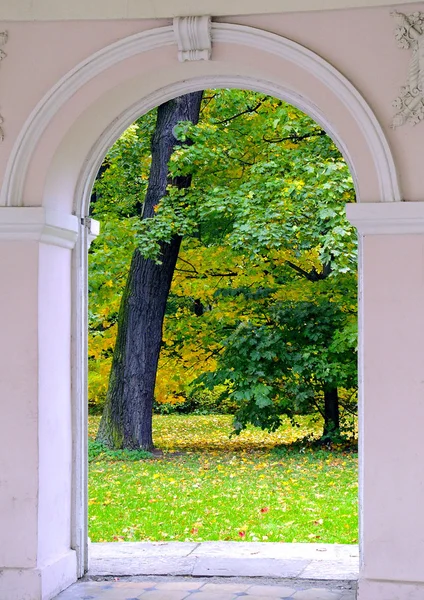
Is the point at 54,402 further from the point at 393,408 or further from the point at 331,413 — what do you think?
the point at 331,413

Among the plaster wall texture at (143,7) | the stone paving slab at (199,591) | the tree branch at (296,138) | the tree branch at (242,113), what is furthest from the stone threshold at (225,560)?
the tree branch at (242,113)

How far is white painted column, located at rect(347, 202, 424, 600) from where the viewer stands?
15.9 ft

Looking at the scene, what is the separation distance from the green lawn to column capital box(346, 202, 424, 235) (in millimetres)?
3509

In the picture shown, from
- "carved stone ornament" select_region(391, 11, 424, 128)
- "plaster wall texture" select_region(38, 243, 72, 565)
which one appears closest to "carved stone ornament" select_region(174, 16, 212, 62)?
"carved stone ornament" select_region(391, 11, 424, 128)

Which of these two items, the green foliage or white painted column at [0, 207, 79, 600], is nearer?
white painted column at [0, 207, 79, 600]

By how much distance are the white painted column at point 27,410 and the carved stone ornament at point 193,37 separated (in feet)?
3.97

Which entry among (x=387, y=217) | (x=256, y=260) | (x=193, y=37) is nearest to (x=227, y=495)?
(x=256, y=260)

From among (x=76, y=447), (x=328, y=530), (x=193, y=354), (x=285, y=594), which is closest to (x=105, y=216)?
(x=193, y=354)

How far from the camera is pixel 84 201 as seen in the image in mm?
5812

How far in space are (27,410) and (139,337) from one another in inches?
265

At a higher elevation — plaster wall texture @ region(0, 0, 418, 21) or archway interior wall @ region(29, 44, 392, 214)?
plaster wall texture @ region(0, 0, 418, 21)

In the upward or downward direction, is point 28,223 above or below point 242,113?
below

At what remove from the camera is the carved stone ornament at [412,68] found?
4.81 m

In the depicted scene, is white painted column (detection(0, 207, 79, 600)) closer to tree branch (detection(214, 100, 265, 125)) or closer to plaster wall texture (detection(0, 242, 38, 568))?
plaster wall texture (detection(0, 242, 38, 568))
